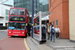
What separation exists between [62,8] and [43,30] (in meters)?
4.47

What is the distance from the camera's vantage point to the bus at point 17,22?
518 inches

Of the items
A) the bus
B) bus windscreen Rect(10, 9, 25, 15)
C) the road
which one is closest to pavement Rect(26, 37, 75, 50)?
the road

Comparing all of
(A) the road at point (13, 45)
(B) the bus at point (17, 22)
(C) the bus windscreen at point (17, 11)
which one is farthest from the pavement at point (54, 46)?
(C) the bus windscreen at point (17, 11)

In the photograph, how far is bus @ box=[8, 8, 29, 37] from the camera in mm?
13148

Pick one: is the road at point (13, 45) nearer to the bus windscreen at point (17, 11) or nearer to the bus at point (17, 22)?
the bus at point (17, 22)

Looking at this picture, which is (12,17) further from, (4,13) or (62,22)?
(4,13)

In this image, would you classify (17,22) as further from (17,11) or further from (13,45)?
(13,45)

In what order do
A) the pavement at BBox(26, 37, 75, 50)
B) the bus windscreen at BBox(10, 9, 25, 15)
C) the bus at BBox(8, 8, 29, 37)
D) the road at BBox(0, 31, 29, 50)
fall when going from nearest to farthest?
the pavement at BBox(26, 37, 75, 50), the road at BBox(0, 31, 29, 50), the bus at BBox(8, 8, 29, 37), the bus windscreen at BBox(10, 9, 25, 15)

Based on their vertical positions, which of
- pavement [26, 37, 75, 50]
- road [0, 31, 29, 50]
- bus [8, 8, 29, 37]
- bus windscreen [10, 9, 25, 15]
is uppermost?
bus windscreen [10, 9, 25, 15]

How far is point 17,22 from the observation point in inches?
527

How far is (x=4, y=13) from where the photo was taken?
160 feet

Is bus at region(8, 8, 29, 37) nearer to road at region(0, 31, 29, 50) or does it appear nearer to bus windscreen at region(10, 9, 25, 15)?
bus windscreen at region(10, 9, 25, 15)

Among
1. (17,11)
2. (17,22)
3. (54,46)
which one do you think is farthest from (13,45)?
(17,11)

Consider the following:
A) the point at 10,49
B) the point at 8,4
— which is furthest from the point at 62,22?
the point at 8,4
